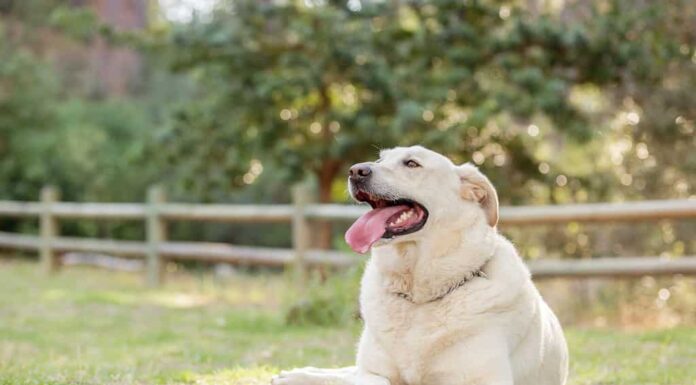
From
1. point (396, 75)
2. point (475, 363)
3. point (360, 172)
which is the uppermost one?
point (396, 75)

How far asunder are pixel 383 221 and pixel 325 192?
8298 millimetres

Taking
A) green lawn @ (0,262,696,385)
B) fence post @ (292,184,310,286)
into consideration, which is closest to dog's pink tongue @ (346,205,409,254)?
green lawn @ (0,262,696,385)

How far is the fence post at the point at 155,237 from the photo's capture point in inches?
489

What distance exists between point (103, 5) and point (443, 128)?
19.2 m

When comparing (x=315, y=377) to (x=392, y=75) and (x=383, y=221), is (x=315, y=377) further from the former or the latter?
(x=392, y=75)

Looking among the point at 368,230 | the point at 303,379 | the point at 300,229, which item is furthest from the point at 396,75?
the point at 368,230

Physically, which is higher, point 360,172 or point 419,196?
point 360,172

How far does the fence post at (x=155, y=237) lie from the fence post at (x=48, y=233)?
8.11 feet

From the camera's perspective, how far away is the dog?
3680 millimetres

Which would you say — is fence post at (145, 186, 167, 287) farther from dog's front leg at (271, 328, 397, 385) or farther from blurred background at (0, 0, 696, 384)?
dog's front leg at (271, 328, 397, 385)

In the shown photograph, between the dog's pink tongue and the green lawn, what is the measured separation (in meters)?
1.23

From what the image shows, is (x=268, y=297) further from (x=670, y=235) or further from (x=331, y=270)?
(x=670, y=235)

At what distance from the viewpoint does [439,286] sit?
12.4ft

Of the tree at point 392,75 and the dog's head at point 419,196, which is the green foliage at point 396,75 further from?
the dog's head at point 419,196
